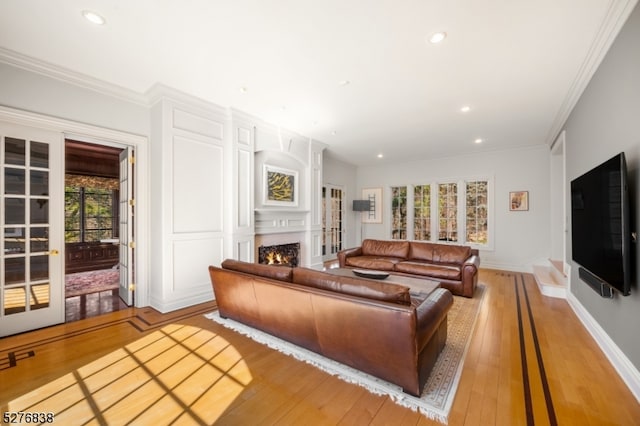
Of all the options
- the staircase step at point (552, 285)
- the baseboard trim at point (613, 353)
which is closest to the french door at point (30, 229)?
the baseboard trim at point (613, 353)

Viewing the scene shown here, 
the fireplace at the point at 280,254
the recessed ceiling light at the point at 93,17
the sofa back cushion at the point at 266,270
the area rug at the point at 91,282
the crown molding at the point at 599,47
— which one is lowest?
the area rug at the point at 91,282

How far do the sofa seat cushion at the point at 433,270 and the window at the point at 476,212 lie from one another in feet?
9.03

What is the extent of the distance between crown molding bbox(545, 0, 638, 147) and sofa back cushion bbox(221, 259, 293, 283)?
11.3 ft

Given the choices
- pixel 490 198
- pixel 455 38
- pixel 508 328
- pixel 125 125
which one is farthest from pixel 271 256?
pixel 490 198

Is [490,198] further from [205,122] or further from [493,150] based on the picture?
[205,122]

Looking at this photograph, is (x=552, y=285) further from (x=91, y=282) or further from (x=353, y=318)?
(x=91, y=282)

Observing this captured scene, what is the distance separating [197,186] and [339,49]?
2.68 meters

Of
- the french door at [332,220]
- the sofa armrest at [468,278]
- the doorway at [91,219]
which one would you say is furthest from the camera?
the french door at [332,220]

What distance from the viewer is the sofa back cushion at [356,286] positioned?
188 cm

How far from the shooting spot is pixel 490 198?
6.55m

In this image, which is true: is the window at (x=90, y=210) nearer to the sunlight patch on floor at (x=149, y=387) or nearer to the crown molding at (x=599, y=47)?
the sunlight patch on floor at (x=149, y=387)

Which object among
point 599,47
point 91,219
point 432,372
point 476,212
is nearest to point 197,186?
point 432,372

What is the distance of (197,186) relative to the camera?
3.89m

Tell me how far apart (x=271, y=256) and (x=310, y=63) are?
11.2 feet
